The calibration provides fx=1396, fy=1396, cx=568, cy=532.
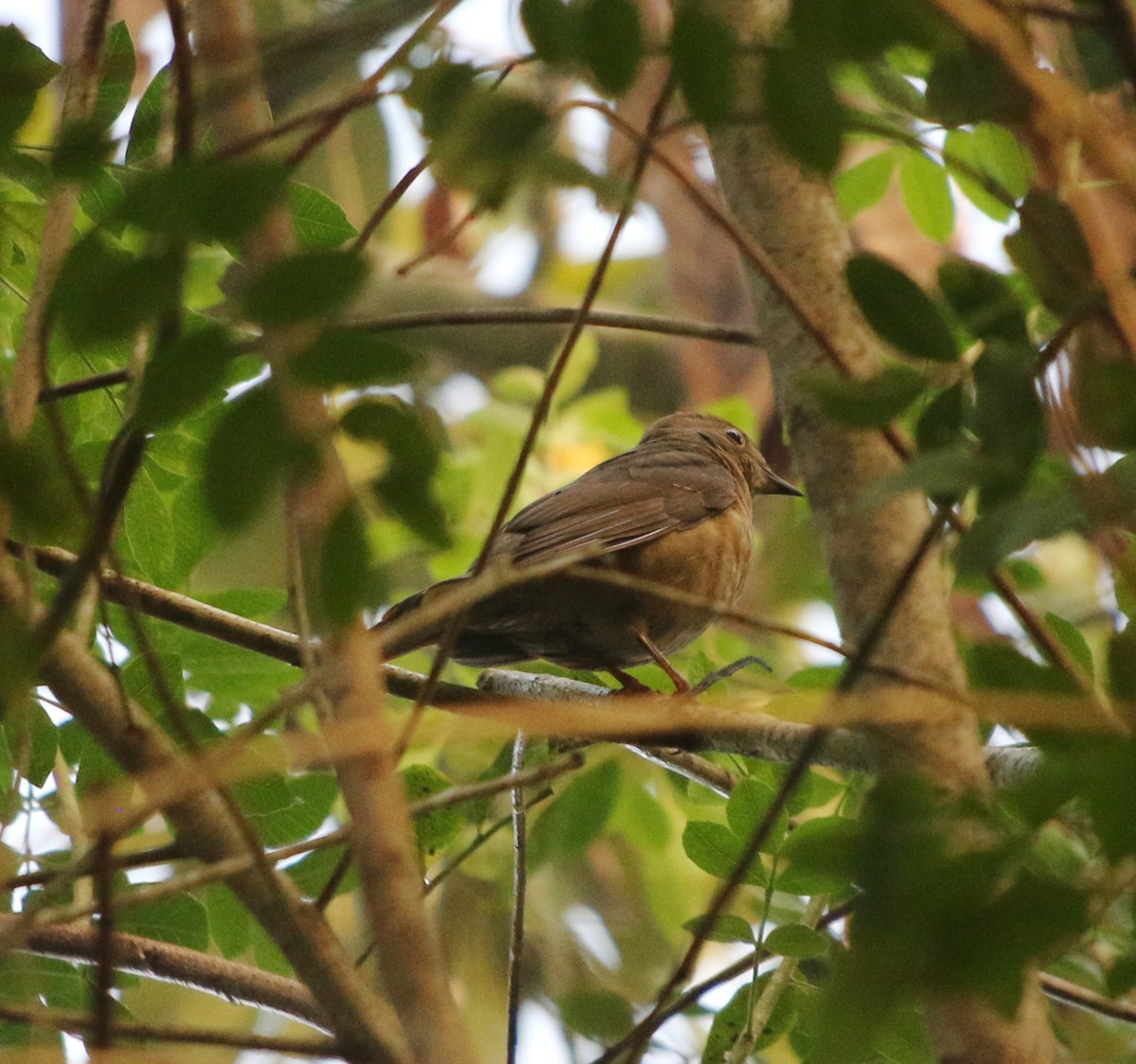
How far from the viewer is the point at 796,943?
291 centimetres

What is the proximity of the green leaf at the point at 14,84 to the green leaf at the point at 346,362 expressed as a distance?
0.60 m

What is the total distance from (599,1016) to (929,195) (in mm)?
2580

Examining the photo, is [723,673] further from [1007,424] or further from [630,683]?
[1007,424]

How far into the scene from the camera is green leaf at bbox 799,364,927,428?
5.74 feet

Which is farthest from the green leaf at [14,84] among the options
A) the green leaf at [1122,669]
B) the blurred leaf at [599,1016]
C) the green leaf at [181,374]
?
the blurred leaf at [599,1016]

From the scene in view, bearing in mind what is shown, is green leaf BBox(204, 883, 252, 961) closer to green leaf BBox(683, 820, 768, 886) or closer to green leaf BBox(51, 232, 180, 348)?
green leaf BBox(683, 820, 768, 886)

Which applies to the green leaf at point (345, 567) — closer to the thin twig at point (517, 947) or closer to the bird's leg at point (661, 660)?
the thin twig at point (517, 947)

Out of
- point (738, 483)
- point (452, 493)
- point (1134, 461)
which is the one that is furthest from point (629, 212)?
point (738, 483)

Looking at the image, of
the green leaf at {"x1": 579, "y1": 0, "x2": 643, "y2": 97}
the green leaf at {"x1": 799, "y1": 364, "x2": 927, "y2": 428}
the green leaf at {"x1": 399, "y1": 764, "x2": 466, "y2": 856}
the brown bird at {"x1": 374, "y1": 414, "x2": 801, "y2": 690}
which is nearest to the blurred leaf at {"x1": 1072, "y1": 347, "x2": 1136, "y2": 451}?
the green leaf at {"x1": 799, "y1": 364, "x2": 927, "y2": 428}

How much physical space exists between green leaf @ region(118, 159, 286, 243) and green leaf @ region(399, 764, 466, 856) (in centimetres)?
203

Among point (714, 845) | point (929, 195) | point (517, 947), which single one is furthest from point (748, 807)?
point (929, 195)

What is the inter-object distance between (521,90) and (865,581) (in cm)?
154

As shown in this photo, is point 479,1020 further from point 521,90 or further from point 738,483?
point 521,90

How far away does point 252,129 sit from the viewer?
1821mm
